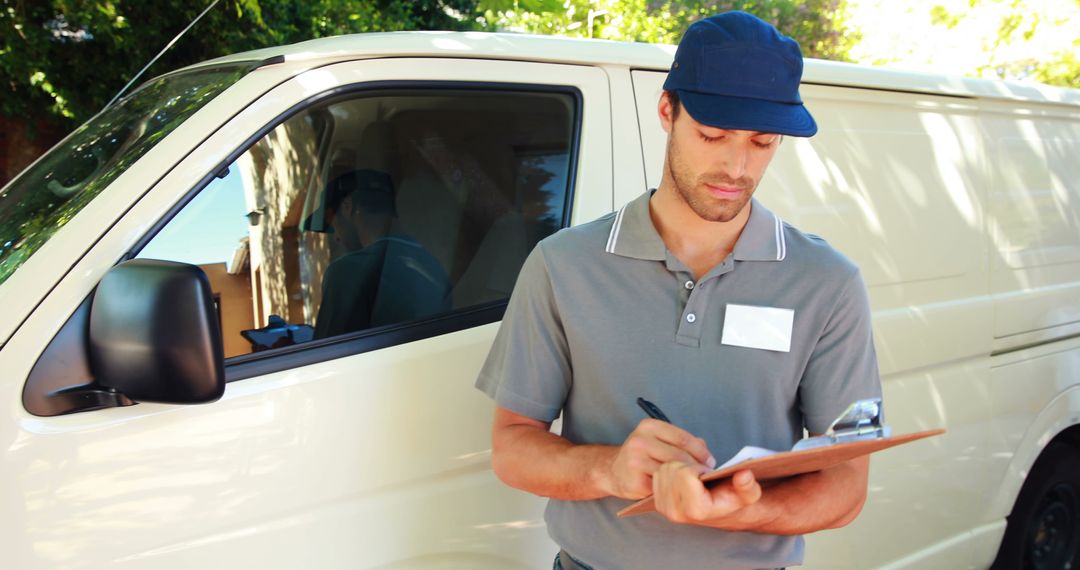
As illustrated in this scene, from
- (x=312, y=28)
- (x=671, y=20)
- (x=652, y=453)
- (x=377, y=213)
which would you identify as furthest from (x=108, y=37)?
(x=671, y=20)

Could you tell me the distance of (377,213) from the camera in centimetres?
255

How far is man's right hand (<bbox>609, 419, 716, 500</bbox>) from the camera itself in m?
1.67

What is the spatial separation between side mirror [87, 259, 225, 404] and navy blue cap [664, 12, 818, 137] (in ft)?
3.18

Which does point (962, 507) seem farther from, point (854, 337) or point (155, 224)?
point (155, 224)

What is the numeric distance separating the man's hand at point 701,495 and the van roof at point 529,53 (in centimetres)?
127

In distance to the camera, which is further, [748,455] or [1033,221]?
[1033,221]

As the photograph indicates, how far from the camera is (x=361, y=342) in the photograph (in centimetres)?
229

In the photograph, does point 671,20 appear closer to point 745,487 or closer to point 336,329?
point 336,329

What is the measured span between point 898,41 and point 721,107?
386 inches

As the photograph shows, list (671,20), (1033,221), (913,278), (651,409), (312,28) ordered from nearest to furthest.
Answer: (651,409) → (913,278) → (1033,221) → (312,28) → (671,20)

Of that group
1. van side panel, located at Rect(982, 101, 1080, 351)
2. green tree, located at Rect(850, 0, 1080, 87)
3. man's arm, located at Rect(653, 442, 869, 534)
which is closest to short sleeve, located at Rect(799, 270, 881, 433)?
man's arm, located at Rect(653, 442, 869, 534)

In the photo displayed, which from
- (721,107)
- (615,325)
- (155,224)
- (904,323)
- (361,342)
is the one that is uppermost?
(721,107)

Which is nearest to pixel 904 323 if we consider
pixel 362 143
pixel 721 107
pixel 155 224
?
pixel 721 107

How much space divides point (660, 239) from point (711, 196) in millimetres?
128
